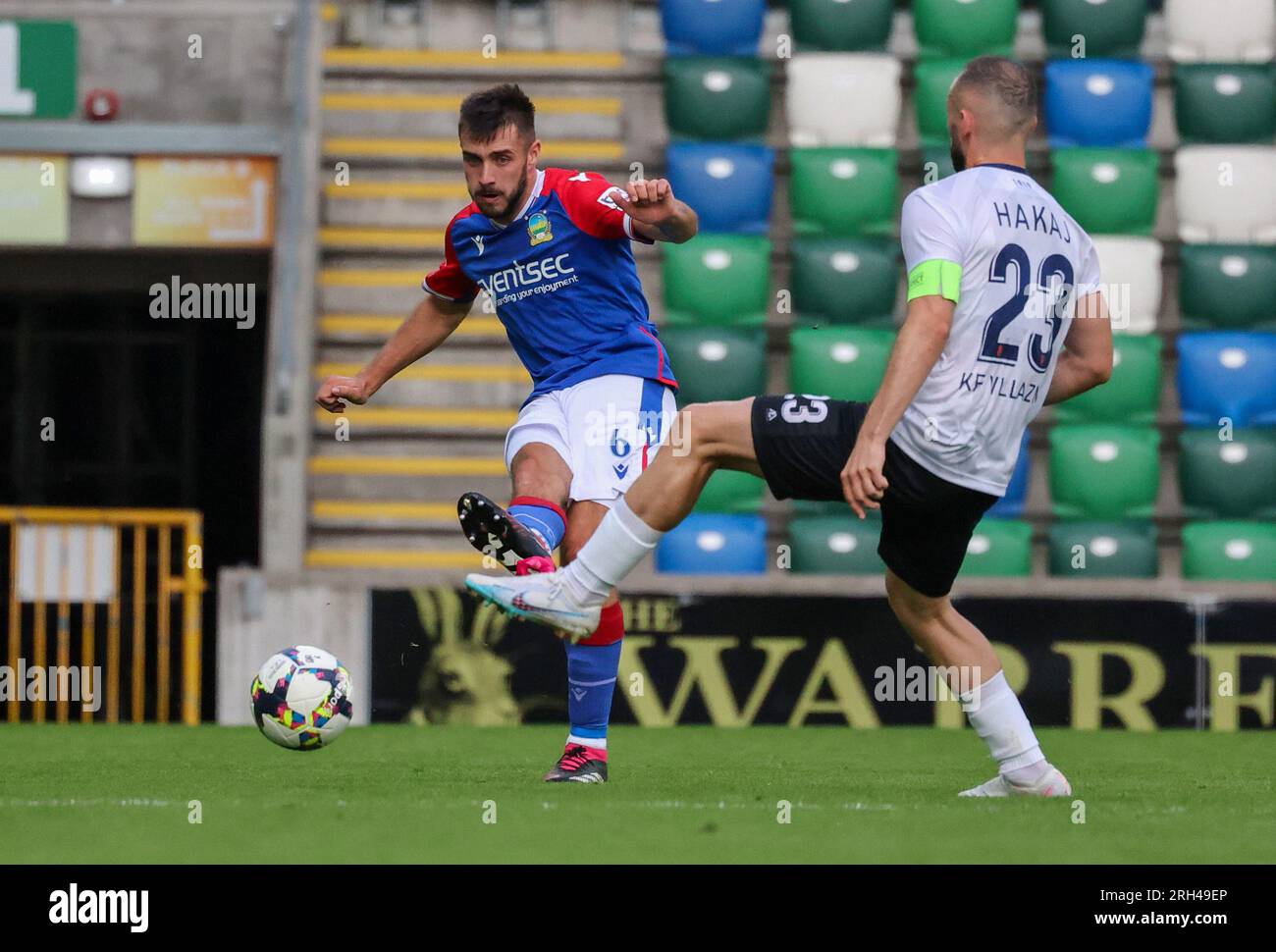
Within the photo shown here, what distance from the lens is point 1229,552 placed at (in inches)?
442

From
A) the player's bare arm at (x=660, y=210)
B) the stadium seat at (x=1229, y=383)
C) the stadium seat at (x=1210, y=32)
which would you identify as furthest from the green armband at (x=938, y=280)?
the stadium seat at (x=1210, y=32)

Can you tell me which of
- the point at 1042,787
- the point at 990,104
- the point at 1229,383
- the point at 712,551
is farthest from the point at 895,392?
the point at 1229,383

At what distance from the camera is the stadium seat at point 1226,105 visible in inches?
478

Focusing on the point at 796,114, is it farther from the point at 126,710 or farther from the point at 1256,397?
the point at 126,710

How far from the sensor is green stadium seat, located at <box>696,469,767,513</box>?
1128cm

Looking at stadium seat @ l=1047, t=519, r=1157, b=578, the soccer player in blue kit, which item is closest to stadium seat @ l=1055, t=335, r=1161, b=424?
stadium seat @ l=1047, t=519, r=1157, b=578

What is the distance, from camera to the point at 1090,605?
33.4 feet

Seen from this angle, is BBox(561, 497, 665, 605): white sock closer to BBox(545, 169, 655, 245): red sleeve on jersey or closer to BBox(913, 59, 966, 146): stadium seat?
BBox(545, 169, 655, 245): red sleeve on jersey

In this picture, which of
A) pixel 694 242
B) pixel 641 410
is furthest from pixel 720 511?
pixel 641 410

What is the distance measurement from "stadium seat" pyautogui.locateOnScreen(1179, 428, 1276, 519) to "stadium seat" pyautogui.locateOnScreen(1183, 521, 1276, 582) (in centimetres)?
14

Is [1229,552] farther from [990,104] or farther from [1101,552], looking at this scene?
[990,104]

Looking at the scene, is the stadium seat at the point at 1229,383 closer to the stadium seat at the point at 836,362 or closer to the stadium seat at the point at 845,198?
the stadium seat at the point at 836,362

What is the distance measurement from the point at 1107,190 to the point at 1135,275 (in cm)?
51

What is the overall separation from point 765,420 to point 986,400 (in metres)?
0.59
